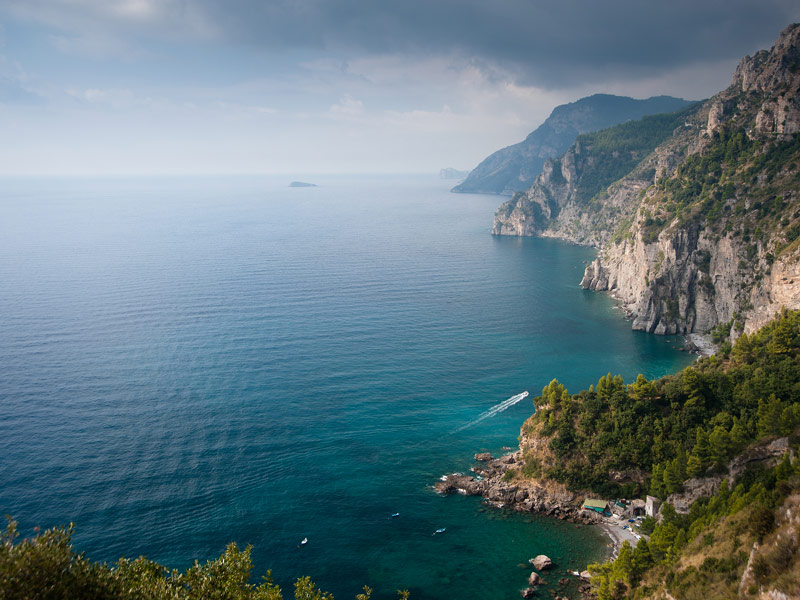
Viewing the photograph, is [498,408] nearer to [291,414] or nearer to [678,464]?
[678,464]

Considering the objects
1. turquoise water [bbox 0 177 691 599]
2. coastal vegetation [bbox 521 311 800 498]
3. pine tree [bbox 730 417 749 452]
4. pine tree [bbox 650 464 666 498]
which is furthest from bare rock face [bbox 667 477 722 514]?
turquoise water [bbox 0 177 691 599]

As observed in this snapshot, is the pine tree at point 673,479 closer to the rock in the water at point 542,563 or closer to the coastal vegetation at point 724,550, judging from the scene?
the coastal vegetation at point 724,550

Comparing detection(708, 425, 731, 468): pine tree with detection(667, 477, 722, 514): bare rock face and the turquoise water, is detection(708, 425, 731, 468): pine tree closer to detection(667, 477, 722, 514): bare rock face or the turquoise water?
detection(667, 477, 722, 514): bare rock face

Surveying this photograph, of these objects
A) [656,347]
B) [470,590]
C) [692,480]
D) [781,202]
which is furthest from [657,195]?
[470,590]

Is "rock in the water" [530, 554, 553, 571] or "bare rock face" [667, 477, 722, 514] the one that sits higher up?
"bare rock face" [667, 477, 722, 514]

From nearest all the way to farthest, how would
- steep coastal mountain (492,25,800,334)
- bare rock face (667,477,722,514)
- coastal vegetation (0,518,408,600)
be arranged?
coastal vegetation (0,518,408,600) → bare rock face (667,477,722,514) → steep coastal mountain (492,25,800,334)

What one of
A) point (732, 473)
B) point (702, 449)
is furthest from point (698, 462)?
point (732, 473)

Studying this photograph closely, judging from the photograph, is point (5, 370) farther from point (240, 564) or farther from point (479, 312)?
point (479, 312)

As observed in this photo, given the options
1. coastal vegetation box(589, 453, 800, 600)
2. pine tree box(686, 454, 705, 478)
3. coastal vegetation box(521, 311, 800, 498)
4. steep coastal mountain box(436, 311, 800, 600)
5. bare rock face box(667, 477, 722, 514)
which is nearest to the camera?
coastal vegetation box(589, 453, 800, 600)

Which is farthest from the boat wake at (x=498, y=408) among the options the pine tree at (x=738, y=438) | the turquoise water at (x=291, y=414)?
the pine tree at (x=738, y=438)
